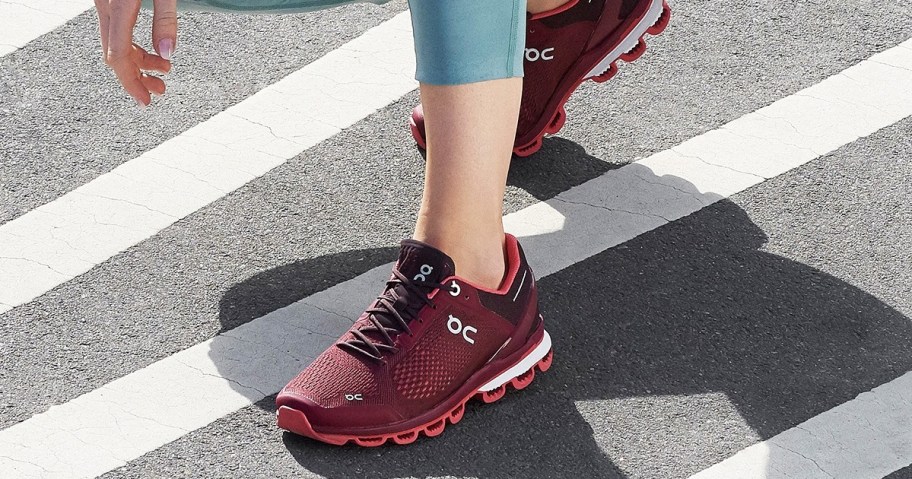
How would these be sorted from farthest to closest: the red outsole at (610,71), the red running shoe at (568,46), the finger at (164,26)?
1. the red outsole at (610,71)
2. the red running shoe at (568,46)
3. the finger at (164,26)

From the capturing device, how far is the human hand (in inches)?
89.3

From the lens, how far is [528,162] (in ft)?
10.9

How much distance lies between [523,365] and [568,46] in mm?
Result: 1015

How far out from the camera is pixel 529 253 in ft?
9.83

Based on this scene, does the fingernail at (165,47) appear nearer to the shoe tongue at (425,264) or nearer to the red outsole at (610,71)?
the shoe tongue at (425,264)

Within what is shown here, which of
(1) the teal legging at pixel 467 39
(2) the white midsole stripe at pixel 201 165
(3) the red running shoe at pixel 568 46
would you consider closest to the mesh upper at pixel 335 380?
(1) the teal legging at pixel 467 39

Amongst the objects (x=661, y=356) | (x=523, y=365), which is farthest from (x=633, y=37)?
(x=523, y=365)

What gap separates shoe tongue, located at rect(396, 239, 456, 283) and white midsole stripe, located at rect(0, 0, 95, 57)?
6.78 ft

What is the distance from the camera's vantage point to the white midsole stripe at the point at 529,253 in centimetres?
247

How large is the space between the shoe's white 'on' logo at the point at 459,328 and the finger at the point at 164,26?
748 mm

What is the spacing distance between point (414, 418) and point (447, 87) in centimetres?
65

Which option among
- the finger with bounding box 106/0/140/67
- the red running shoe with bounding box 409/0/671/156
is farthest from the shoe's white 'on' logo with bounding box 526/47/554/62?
the finger with bounding box 106/0/140/67

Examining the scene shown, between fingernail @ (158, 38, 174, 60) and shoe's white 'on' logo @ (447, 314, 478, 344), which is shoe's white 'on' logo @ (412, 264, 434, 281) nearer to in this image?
shoe's white 'on' logo @ (447, 314, 478, 344)

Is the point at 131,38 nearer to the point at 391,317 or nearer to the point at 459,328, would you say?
the point at 391,317
